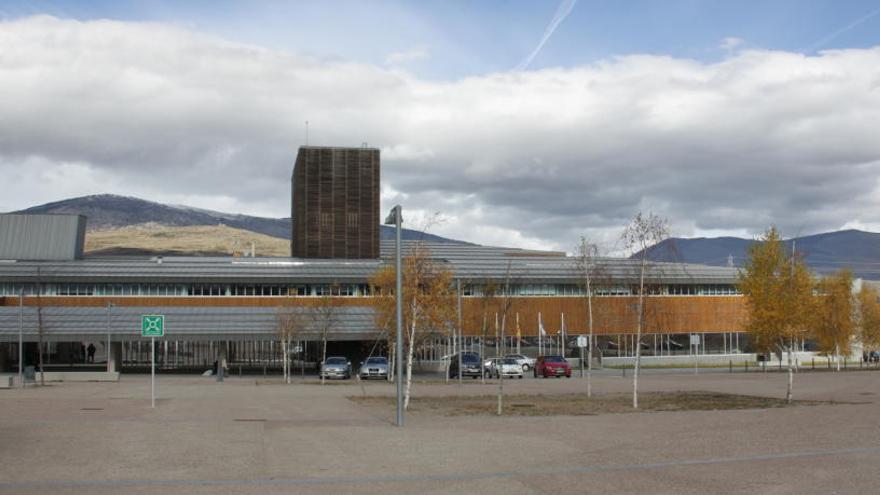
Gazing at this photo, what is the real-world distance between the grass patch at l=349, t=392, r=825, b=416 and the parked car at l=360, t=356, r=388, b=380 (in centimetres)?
2030

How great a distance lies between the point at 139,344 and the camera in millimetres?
77938

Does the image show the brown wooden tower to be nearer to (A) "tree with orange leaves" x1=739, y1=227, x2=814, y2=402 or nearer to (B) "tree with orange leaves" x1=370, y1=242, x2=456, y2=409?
(B) "tree with orange leaves" x1=370, y1=242, x2=456, y2=409

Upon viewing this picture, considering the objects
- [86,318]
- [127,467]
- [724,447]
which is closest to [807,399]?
[724,447]

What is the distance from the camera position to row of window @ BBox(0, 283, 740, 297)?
7425 centimetres

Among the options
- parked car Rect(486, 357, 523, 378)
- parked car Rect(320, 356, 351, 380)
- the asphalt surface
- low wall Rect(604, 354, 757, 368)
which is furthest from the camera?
low wall Rect(604, 354, 757, 368)

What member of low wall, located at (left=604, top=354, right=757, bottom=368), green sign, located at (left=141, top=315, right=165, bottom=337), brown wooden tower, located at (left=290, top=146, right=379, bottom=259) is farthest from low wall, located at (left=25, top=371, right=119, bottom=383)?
brown wooden tower, located at (left=290, top=146, right=379, bottom=259)

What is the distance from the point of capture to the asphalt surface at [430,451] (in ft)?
42.0

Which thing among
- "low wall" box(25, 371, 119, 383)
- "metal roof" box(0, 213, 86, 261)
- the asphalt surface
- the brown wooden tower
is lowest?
"low wall" box(25, 371, 119, 383)

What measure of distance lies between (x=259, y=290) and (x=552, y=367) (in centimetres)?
3100

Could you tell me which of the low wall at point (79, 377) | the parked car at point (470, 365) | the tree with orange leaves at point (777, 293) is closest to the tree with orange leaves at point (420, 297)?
the tree with orange leaves at point (777, 293)

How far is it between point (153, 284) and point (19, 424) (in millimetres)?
55808

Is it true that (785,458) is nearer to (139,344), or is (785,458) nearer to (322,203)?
(139,344)

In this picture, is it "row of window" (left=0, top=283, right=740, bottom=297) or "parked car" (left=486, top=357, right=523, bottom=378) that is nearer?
"parked car" (left=486, top=357, right=523, bottom=378)

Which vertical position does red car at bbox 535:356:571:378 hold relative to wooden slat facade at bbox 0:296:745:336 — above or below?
below
